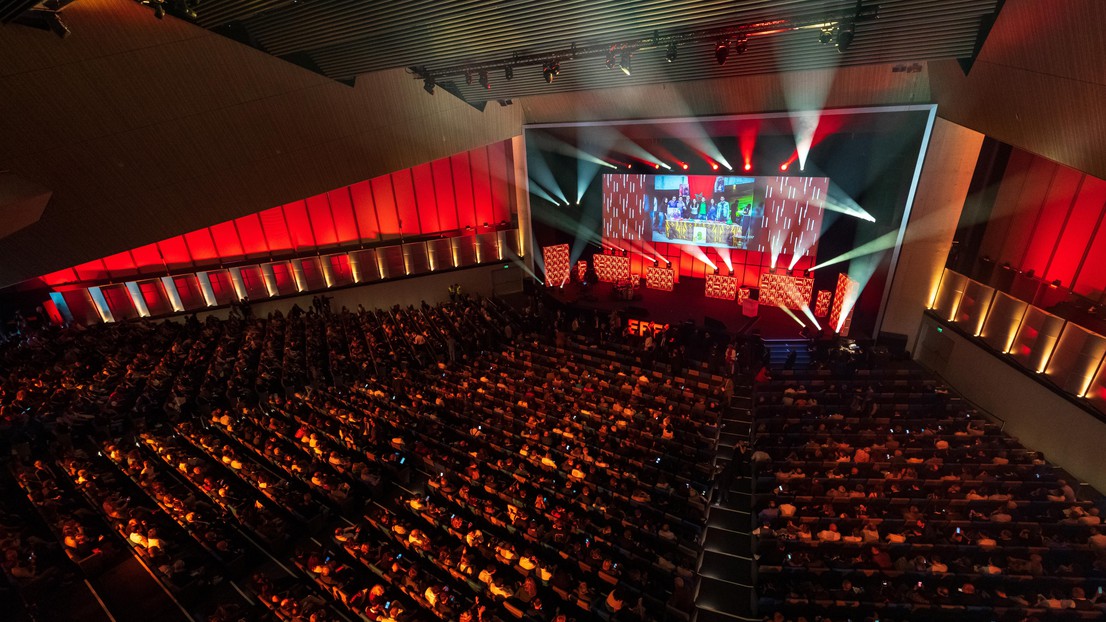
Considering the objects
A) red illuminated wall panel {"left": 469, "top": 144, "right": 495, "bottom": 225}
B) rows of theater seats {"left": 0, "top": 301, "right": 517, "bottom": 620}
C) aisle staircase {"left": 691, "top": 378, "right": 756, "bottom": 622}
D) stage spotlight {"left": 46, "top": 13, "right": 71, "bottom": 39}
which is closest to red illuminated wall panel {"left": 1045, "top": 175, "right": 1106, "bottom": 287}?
aisle staircase {"left": 691, "top": 378, "right": 756, "bottom": 622}

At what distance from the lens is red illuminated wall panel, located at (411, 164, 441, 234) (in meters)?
20.3

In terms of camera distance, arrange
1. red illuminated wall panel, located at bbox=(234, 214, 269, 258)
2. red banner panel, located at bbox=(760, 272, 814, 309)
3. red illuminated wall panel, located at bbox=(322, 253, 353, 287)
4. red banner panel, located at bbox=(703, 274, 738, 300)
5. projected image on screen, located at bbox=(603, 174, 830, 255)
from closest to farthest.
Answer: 1. projected image on screen, located at bbox=(603, 174, 830, 255)
2. red banner panel, located at bbox=(760, 272, 814, 309)
3. red banner panel, located at bbox=(703, 274, 738, 300)
4. red illuminated wall panel, located at bbox=(234, 214, 269, 258)
5. red illuminated wall panel, located at bbox=(322, 253, 353, 287)

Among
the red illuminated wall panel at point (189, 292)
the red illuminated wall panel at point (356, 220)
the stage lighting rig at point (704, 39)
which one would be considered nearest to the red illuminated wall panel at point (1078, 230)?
the stage lighting rig at point (704, 39)

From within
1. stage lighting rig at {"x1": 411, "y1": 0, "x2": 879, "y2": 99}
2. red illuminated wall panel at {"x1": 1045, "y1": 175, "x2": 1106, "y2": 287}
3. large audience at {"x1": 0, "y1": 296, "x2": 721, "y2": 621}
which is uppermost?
stage lighting rig at {"x1": 411, "y1": 0, "x2": 879, "y2": 99}

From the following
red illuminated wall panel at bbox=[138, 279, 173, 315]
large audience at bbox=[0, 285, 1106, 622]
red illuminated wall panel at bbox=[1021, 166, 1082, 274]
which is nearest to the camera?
large audience at bbox=[0, 285, 1106, 622]

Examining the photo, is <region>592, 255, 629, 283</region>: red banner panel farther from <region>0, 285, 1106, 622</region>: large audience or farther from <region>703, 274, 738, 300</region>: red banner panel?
<region>0, 285, 1106, 622</region>: large audience

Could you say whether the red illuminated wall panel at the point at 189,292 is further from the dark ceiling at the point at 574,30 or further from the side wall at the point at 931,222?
the side wall at the point at 931,222

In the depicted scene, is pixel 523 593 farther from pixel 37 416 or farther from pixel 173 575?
pixel 37 416

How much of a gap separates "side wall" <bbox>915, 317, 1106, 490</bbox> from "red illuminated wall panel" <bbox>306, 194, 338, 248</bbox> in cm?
2026

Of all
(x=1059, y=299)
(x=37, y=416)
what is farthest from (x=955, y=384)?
(x=37, y=416)

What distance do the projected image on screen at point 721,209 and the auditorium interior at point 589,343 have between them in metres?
0.11

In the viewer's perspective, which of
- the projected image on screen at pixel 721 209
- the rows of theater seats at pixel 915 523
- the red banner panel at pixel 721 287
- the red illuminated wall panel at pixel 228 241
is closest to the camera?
the rows of theater seats at pixel 915 523

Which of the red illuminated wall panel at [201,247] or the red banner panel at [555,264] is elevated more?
the red illuminated wall panel at [201,247]

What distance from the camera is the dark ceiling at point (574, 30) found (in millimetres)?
7902
